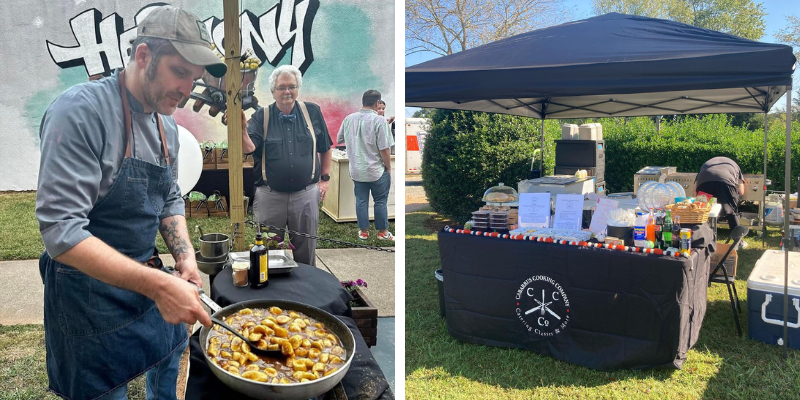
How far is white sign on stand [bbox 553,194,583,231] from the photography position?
3.29m

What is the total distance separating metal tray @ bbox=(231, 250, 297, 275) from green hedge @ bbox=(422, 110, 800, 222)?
4929 mm

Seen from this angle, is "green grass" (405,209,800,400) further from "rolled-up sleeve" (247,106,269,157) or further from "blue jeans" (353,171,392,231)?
"blue jeans" (353,171,392,231)

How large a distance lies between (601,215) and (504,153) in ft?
12.8

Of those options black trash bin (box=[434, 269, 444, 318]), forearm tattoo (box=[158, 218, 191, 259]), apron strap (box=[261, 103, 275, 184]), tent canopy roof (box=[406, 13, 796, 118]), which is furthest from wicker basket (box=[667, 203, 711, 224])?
forearm tattoo (box=[158, 218, 191, 259])

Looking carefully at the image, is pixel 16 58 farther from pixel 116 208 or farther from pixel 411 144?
pixel 411 144

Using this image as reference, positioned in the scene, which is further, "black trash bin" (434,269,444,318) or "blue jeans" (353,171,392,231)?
"blue jeans" (353,171,392,231)

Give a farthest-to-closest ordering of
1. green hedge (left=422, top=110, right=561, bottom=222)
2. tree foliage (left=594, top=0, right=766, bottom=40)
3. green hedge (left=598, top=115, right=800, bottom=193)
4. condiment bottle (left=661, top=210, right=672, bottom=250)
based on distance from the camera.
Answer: tree foliage (left=594, top=0, right=766, bottom=40)
green hedge (left=598, top=115, right=800, bottom=193)
green hedge (left=422, top=110, right=561, bottom=222)
condiment bottle (left=661, top=210, right=672, bottom=250)

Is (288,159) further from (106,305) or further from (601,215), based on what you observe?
(106,305)

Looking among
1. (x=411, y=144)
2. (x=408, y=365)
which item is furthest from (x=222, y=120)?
(x=411, y=144)

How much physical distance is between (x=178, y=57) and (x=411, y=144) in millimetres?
12492

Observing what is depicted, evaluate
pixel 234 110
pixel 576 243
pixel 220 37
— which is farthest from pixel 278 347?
pixel 220 37

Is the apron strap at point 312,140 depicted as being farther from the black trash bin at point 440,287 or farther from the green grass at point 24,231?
the green grass at point 24,231

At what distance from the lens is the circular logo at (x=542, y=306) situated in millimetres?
2994

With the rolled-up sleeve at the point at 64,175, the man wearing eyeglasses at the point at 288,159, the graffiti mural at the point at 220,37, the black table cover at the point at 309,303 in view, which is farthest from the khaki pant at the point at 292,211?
the graffiti mural at the point at 220,37
